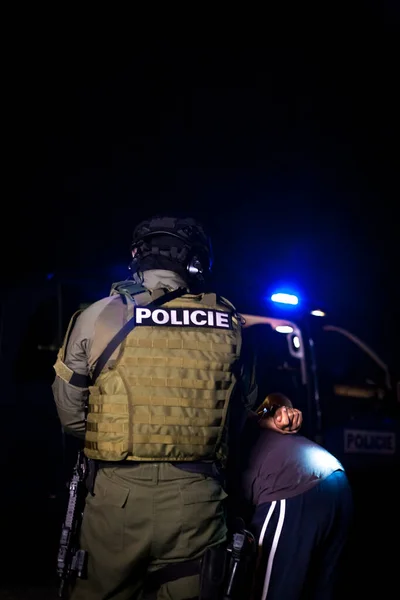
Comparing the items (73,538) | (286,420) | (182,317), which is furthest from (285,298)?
(73,538)

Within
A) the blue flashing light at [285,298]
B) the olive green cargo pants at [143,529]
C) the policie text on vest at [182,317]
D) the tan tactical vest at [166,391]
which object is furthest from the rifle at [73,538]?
the blue flashing light at [285,298]

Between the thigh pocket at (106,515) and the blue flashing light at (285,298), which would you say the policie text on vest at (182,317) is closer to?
the thigh pocket at (106,515)

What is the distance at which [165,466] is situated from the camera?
7.76 ft

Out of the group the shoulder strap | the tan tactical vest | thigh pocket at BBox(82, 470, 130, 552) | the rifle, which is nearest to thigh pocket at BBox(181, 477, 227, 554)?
the tan tactical vest

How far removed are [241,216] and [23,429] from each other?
9.55 metres

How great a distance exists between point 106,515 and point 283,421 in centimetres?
109

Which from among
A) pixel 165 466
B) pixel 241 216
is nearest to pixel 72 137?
pixel 241 216

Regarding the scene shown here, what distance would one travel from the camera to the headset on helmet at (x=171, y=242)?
8.62 ft

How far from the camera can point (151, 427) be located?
7.75 feet

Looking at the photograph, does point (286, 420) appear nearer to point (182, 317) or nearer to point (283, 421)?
point (283, 421)

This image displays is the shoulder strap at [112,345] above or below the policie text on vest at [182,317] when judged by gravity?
below

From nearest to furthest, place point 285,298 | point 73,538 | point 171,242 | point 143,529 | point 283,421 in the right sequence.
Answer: point 143,529 < point 73,538 < point 171,242 < point 283,421 < point 285,298

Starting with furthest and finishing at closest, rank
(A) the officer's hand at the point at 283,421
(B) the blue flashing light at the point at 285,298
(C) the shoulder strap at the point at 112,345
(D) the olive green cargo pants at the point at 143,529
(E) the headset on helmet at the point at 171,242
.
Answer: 1. (B) the blue flashing light at the point at 285,298
2. (A) the officer's hand at the point at 283,421
3. (E) the headset on helmet at the point at 171,242
4. (C) the shoulder strap at the point at 112,345
5. (D) the olive green cargo pants at the point at 143,529

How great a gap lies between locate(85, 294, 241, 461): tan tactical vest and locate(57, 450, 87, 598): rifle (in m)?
0.15
